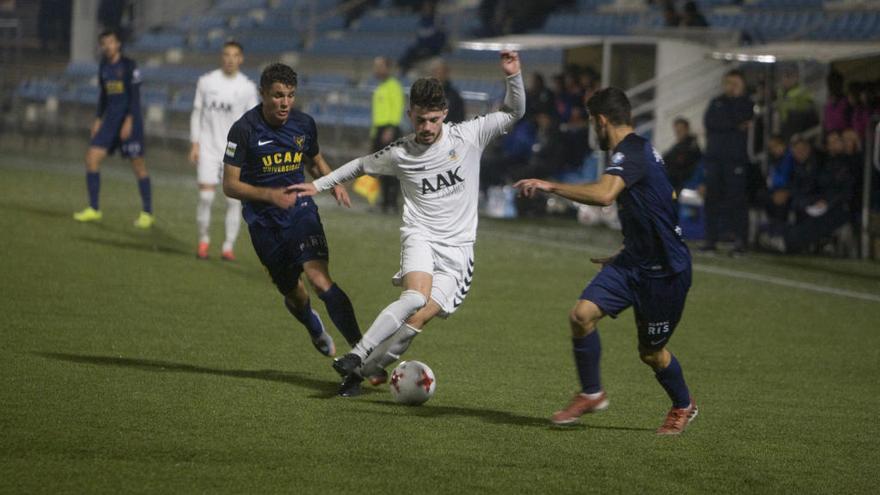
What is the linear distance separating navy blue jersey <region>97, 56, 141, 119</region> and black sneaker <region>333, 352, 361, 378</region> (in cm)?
939

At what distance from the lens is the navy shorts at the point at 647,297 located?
6.97 m

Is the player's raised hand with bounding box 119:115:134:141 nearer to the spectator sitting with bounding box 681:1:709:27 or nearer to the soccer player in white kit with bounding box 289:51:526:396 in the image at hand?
the soccer player in white kit with bounding box 289:51:526:396

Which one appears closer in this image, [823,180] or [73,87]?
[823,180]

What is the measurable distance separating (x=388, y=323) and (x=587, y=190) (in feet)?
4.55

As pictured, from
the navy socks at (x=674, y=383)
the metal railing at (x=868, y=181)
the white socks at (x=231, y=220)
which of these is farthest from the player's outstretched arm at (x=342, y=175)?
the metal railing at (x=868, y=181)

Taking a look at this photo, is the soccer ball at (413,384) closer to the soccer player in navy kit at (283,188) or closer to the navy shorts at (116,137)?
the soccer player in navy kit at (283,188)

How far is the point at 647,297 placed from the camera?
6980 millimetres

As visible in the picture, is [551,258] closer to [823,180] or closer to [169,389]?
[823,180]

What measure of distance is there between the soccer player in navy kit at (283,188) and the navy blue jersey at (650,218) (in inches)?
73.4

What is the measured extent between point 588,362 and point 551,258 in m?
8.68

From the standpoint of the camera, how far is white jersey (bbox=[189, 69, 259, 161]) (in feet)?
44.8

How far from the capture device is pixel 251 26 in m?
35.2

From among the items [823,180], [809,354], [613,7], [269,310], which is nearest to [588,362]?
[809,354]

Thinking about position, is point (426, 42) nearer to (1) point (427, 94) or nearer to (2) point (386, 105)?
(2) point (386, 105)
